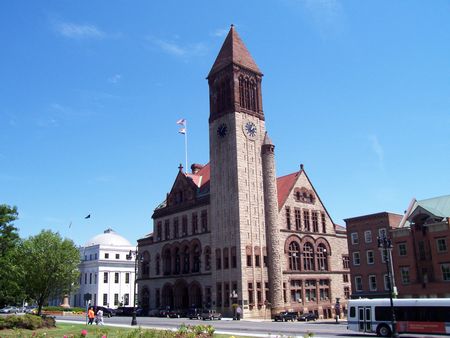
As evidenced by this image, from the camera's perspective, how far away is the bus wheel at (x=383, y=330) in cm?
3359

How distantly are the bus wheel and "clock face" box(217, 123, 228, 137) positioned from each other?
40491mm

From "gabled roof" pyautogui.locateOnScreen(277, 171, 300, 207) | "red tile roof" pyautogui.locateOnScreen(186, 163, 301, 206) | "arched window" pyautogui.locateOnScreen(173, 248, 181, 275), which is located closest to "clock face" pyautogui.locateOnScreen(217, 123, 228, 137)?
"red tile roof" pyautogui.locateOnScreen(186, 163, 301, 206)

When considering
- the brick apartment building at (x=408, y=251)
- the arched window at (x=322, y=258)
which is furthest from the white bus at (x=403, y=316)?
the arched window at (x=322, y=258)

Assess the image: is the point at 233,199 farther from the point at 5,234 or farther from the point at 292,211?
the point at 5,234

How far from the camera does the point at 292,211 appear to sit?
232 ft

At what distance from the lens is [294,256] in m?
68.6

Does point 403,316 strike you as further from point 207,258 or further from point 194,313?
point 207,258

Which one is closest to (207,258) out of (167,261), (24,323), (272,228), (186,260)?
(186,260)

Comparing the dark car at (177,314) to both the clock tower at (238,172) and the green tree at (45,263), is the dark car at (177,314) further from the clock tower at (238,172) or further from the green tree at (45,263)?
the green tree at (45,263)

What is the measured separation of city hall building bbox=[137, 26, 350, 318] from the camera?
6394 cm

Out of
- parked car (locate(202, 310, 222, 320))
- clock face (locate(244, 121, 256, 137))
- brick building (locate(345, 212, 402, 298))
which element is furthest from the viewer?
clock face (locate(244, 121, 256, 137))

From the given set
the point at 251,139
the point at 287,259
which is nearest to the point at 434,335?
the point at 287,259

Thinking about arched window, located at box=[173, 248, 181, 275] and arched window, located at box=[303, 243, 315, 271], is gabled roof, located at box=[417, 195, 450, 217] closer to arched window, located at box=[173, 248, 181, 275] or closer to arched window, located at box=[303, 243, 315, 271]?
arched window, located at box=[303, 243, 315, 271]

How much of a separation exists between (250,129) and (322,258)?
23.2 m
